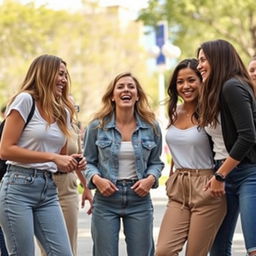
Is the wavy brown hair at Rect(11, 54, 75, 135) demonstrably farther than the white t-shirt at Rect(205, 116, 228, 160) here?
No

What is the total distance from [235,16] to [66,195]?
23.5 meters

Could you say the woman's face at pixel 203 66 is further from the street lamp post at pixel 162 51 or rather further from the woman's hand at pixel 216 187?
the street lamp post at pixel 162 51

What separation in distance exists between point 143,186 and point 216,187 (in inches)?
23.4

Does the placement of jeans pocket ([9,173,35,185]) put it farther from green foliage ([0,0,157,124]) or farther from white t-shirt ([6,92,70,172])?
green foliage ([0,0,157,124])

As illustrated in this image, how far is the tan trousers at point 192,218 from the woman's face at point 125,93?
0.68m

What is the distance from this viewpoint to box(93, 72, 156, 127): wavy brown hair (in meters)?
5.73

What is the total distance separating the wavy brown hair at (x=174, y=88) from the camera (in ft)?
18.6

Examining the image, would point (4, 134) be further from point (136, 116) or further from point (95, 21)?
point (95, 21)

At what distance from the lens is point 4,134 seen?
4.98 meters

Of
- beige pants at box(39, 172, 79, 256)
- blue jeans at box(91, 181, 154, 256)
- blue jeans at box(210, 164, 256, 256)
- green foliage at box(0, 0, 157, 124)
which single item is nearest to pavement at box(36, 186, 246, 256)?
beige pants at box(39, 172, 79, 256)

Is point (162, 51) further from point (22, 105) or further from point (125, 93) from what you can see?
point (22, 105)

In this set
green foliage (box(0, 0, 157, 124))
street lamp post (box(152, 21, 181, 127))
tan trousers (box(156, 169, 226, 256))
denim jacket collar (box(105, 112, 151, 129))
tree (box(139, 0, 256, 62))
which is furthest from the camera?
green foliage (box(0, 0, 157, 124))

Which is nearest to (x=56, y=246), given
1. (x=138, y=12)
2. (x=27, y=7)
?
(x=138, y=12)

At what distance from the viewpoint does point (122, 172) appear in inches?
218
